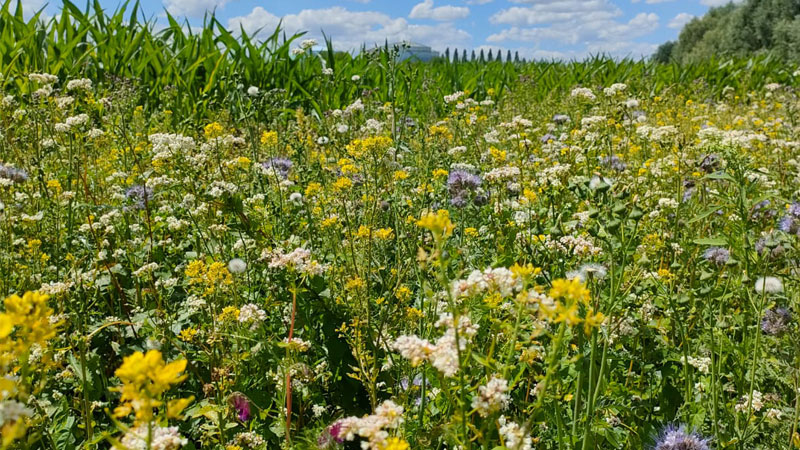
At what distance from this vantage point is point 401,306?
260 cm

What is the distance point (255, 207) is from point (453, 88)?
27.2 ft

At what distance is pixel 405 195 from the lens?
3.76 meters

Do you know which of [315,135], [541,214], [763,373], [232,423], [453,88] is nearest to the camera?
[232,423]

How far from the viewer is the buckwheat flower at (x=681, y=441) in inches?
73.8

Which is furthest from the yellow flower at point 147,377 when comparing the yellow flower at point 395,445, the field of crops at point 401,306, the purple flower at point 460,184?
the purple flower at point 460,184

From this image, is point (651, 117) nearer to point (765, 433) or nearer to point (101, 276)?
point (765, 433)

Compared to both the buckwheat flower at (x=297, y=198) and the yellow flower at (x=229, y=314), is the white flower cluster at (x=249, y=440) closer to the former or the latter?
the yellow flower at (x=229, y=314)

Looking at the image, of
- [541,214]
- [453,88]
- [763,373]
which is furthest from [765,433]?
[453,88]

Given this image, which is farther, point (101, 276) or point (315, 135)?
point (315, 135)

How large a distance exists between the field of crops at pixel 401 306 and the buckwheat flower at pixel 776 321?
1cm

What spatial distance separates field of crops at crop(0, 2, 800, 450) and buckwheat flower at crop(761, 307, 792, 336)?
13 millimetres

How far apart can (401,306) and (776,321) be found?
58.3 inches

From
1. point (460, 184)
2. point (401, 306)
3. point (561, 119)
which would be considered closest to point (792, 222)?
point (460, 184)

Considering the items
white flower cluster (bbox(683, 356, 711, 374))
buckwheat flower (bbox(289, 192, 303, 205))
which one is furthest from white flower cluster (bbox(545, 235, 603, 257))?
buckwheat flower (bbox(289, 192, 303, 205))
